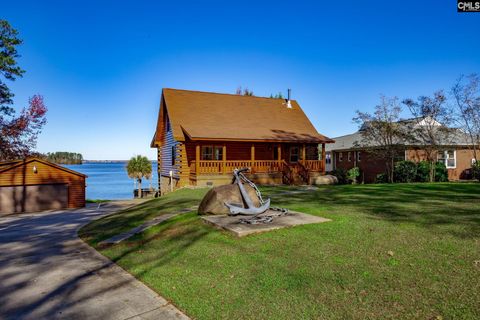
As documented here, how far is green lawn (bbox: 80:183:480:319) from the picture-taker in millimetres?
3867

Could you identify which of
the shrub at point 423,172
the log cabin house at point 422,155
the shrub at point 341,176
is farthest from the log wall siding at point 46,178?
the shrub at point 423,172

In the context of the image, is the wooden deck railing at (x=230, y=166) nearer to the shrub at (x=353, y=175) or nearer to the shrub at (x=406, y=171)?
the shrub at (x=406, y=171)

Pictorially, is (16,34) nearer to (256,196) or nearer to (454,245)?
(256,196)

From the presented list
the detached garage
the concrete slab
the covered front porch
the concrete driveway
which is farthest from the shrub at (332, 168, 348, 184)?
the concrete driveway

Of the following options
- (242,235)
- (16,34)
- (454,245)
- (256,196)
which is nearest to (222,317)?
(242,235)

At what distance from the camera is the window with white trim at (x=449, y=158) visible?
28.4m

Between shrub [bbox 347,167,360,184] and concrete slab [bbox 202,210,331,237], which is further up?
shrub [bbox 347,167,360,184]

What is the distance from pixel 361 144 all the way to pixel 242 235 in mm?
26842

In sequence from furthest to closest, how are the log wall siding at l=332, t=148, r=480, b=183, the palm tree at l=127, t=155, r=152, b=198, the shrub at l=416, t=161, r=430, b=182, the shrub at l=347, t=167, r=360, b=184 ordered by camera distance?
the palm tree at l=127, t=155, r=152, b=198, the shrub at l=347, t=167, r=360, b=184, the log wall siding at l=332, t=148, r=480, b=183, the shrub at l=416, t=161, r=430, b=182

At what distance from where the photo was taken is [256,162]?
22.8 metres

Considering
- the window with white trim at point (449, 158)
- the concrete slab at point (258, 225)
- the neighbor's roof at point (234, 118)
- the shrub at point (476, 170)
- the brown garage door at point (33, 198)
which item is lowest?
the brown garage door at point (33, 198)

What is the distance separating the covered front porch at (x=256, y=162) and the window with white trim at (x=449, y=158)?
39.3ft

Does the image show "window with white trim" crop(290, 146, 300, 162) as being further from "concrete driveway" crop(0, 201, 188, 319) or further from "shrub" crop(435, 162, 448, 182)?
"concrete driveway" crop(0, 201, 188, 319)

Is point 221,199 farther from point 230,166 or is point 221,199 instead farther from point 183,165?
point 183,165
